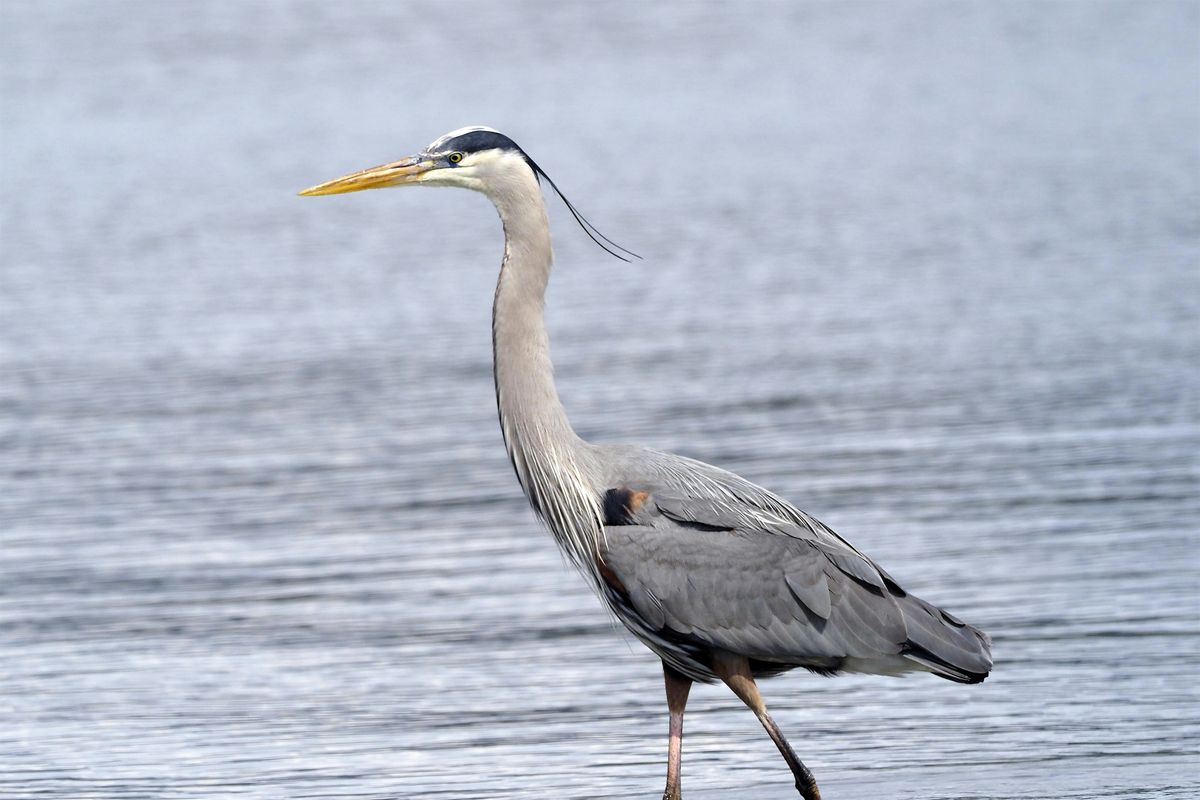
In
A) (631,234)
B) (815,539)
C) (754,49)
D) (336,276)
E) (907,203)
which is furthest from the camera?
(754,49)

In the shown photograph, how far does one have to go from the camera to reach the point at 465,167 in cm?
675

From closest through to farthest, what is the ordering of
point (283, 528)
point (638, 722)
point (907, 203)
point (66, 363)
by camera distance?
point (638, 722) → point (283, 528) → point (66, 363) → point (907, 203)

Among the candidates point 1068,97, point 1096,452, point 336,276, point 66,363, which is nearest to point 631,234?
point 336,276

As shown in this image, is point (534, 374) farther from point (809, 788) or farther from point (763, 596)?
point (809, 788)

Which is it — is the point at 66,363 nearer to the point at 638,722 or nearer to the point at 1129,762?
the point at 638,722

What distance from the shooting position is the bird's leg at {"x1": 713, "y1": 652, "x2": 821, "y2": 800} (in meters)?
6.26

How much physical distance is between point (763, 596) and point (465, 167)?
1717 mm

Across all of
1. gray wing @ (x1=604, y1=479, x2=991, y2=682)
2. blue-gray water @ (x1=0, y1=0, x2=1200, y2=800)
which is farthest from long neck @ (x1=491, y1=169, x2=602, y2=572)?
blue-gray water @ (x1=0, y1=0, x2=1200, y2=800)

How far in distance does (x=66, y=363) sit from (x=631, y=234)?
263 inches

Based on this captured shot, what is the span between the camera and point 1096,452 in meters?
11.1

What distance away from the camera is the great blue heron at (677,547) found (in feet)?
21.4

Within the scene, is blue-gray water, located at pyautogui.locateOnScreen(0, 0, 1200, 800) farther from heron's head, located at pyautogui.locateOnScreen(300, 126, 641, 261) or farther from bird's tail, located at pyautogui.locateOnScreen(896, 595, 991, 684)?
heron's head, located at pyautogui.locateOnScreen(300, 126, 641, 261)

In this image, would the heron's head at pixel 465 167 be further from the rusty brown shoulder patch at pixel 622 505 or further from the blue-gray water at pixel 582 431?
the blue-gray water at pixel 582 431

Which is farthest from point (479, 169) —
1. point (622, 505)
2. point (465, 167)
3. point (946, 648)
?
point (946, 648)
